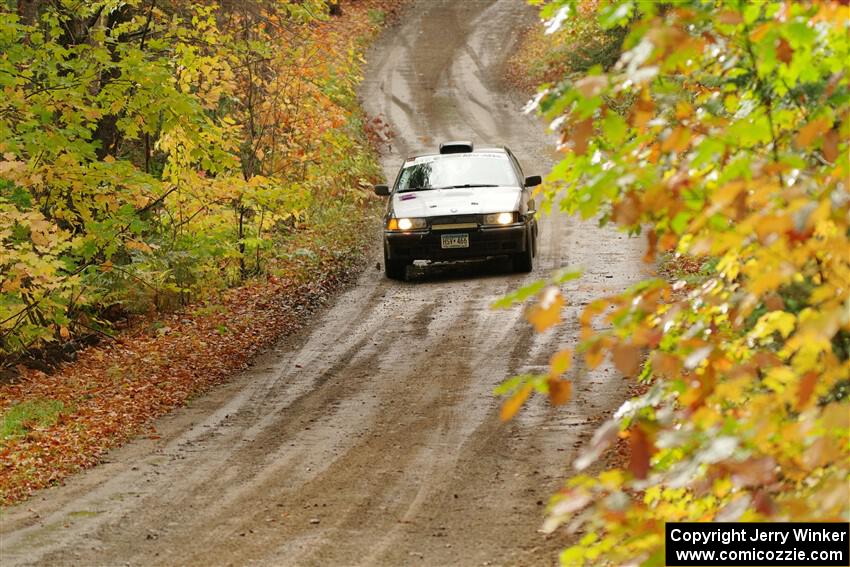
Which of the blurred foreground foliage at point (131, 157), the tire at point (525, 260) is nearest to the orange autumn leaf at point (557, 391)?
the blurred foreground foliage at point (131, 157)

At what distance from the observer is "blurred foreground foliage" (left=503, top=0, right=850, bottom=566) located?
2963 mm

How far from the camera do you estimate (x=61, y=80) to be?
40.0ft

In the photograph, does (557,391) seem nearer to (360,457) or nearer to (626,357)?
(626,357)

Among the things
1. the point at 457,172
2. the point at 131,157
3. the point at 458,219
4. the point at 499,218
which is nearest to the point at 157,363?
the point at 458,219

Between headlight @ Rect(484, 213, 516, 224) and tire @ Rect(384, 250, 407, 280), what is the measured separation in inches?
64.4

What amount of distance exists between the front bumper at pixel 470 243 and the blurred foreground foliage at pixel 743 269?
11.3m

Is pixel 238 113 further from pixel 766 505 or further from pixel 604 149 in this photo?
pixel 766 505

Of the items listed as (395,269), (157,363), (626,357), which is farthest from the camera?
(395,269)

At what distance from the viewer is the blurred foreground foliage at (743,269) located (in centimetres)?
296

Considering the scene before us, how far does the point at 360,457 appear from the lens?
8867mm

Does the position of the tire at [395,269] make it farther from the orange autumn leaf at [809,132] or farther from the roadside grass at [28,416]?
the orange autumn leaf at [809,132]

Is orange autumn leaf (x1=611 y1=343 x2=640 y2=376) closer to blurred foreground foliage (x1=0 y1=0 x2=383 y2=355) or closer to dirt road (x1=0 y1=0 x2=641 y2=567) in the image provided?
dirt road (x1=0 y1=0 x2=641 y2=567)

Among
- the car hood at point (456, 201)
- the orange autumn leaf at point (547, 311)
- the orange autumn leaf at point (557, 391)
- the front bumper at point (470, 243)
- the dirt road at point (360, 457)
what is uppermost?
the car hood at point (456, 201)

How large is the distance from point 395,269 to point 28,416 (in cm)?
717
